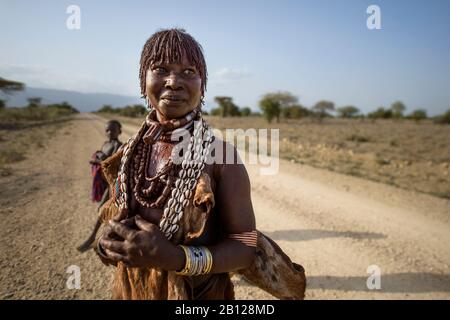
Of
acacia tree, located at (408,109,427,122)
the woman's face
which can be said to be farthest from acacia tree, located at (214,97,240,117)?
the woman's face

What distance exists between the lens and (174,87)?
1346 millimetres

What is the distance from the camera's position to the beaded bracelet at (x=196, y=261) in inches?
48.7

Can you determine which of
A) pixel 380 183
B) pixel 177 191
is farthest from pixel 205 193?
pixel 380 183

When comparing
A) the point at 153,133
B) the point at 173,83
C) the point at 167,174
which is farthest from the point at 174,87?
the point at 167,174

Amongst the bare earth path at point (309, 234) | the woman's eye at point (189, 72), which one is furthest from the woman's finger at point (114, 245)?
the bare earth path at point (309, 234)

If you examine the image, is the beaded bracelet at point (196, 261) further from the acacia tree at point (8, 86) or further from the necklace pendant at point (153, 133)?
the acacia tree at point (8, 86)

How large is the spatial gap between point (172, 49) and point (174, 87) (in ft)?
0.65

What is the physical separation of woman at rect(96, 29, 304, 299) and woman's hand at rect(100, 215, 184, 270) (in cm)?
1

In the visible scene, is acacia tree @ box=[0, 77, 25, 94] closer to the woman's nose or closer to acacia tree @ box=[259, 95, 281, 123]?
acacia tree @ box=[259, 95, 281, 123]

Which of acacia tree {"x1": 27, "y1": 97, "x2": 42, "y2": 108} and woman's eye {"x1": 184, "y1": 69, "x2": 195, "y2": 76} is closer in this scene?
woman's eye {"x1": 184, "y1": 69, "x2": 195, "y2": 76}

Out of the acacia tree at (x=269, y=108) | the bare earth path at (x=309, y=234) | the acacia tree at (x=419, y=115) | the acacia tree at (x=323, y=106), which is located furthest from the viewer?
the acacia tree at (x=323, y=106)

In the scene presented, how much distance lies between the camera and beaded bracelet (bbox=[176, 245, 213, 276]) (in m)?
1.24

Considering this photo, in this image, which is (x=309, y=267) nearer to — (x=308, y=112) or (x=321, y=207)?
(x=321, y=207)

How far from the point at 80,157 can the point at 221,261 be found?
12.3 metres
